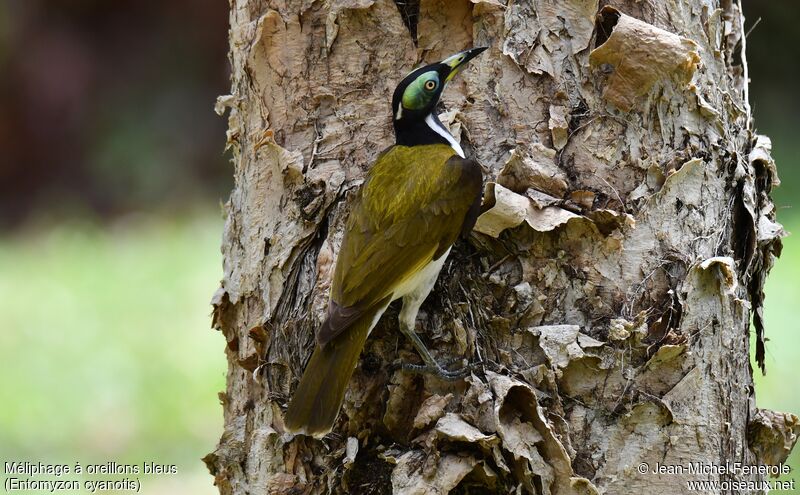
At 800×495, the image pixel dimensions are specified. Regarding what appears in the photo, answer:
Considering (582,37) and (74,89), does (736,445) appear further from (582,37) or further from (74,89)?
(74,89)

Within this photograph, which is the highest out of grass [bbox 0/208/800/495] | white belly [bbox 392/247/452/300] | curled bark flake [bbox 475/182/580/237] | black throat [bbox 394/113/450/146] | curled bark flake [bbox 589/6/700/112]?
grass [bbox 0/208/800/495]

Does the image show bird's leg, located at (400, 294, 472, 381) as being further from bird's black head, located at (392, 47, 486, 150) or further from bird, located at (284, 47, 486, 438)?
bird's black head, located at (392, 47, 486, 150)

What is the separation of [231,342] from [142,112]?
8500mm

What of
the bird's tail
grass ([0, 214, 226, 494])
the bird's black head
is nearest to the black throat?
the bird's black head

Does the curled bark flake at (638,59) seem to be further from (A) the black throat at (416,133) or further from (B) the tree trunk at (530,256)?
(A) the black throat at (416,133)

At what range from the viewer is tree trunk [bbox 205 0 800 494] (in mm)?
3096

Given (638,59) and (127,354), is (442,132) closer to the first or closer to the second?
(638,59)

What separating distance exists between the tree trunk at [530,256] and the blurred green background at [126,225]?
36.3 inches

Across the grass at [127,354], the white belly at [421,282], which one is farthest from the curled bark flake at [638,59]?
the grass at [127,354]

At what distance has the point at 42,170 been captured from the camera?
11.3 m

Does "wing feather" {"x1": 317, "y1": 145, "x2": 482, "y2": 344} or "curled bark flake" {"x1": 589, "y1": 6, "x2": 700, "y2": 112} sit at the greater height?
"curled bark flake" {"x1": 589, "y1": 6, "x2": 700, "y2": 112}

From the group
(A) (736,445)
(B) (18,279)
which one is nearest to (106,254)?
(B) (18,279)

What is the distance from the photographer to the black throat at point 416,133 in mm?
3467

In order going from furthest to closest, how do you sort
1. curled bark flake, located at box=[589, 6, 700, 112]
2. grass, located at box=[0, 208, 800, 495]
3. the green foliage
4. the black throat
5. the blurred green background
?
the blurred green background → grass, located at box=[0, 208, 800, 495] → the green foliage → the black throat → curled bark flake, located at box=[589, 6, 700, 112]
